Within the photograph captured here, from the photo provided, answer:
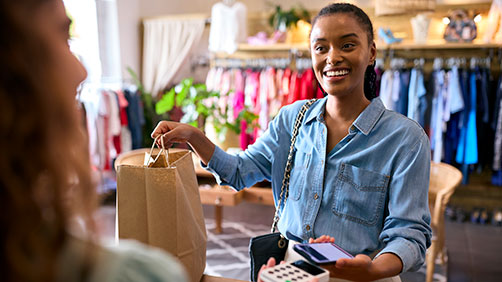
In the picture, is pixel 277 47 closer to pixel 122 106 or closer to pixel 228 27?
pixel 228 27

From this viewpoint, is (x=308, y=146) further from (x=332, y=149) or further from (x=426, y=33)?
(x=426, y=33)

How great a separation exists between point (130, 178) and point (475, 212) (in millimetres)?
4004

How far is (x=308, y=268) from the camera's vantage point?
85 centimetres

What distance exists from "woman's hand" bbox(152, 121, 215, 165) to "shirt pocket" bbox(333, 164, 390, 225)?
0.42m

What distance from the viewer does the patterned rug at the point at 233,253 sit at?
285 centimetres

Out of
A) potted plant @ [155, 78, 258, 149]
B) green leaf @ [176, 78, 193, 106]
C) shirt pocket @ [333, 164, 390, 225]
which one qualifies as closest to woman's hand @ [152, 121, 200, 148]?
shirt pocket @ [333, 164, 390, 225]

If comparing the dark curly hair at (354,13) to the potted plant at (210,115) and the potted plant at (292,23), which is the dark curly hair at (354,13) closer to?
the potted plant at (210,115)

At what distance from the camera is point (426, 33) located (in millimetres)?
4109

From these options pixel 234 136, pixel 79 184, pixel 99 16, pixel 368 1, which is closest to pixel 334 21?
pixel 79 184

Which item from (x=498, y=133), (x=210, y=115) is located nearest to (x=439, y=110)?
(x=498, y=133)

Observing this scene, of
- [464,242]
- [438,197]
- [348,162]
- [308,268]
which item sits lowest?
[464,242]

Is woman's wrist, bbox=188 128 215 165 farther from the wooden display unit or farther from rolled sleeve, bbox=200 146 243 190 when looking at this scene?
the wooden display unit

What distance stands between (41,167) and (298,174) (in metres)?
0.93

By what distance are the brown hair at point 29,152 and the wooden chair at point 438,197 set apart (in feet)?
8.14
